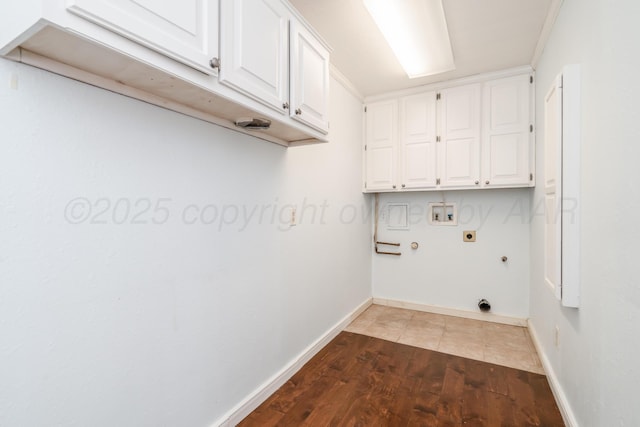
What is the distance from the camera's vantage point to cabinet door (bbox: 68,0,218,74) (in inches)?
31.8

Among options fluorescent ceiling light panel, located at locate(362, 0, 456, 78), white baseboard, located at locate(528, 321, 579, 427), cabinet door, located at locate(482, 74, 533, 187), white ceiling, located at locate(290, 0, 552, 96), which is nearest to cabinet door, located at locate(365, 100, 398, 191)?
white ceiling, located at locate(290, 0, 552, 96)

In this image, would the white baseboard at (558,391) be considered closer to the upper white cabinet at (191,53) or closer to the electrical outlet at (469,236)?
the electrical outlet at (469,236)

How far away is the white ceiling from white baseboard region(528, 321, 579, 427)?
242 centimetres

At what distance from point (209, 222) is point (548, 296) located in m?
2.40

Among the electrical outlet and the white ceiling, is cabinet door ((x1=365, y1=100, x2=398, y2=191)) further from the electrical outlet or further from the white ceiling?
the electrical outlet

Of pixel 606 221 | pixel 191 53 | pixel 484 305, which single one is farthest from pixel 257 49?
pixel 484 305

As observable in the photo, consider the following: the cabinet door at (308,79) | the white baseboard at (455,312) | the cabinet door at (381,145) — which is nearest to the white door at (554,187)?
the cabinet door at (308,79)

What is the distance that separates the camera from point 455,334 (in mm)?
2881

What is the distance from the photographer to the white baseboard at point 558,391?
5.26 ft

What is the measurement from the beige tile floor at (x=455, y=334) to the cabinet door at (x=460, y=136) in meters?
1.46

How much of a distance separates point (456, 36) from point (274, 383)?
9.31 ft

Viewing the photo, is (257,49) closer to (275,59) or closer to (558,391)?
(275,59)

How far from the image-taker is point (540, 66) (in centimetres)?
249

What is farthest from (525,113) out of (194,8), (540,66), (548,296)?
(194,8)
